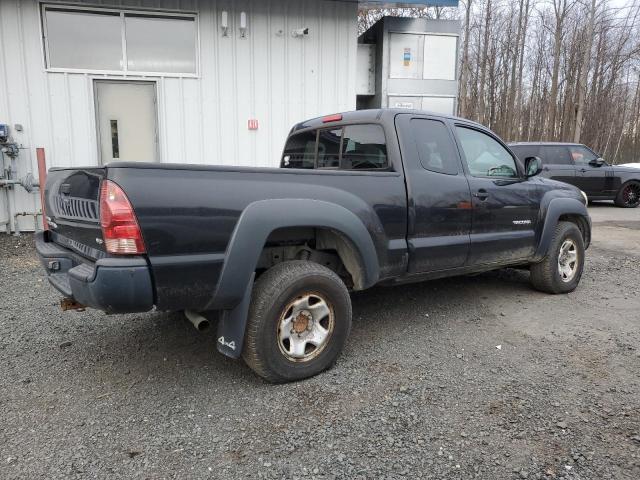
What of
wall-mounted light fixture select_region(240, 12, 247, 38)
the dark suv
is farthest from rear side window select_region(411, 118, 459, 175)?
the dark suv

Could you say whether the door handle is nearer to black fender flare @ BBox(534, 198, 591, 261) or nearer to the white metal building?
black fender flare @ BBox(534, 198, 591, 261)

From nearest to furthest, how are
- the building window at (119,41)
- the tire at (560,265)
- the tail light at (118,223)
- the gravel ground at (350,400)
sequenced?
the gravel ground at (350,400) → the tail light at (118,223) → the tire at (560,265) → the building window at (119,41)

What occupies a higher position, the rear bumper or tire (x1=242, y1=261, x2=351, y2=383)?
the rear bumper

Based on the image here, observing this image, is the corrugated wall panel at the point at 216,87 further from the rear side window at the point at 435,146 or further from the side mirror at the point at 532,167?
the rear side window at the point at 435,146

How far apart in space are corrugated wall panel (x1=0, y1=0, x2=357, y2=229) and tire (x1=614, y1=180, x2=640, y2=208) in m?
9.16

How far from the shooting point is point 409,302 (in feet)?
16.2

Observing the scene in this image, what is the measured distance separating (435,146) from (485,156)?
2.56ft

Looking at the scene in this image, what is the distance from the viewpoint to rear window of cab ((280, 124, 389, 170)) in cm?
390

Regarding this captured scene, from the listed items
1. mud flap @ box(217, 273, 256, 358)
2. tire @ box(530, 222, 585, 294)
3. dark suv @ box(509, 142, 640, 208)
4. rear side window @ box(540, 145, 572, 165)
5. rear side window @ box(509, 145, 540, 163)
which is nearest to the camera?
mud flap @ box(217, 273, 256, 358)

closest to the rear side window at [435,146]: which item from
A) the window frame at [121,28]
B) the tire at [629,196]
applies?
the window frame at [121,28]

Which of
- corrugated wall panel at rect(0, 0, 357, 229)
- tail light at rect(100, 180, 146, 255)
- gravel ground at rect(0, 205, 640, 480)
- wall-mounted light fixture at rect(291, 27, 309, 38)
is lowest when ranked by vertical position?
gravel ground at rect(0, 205, 640, 480)

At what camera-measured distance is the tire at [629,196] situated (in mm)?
13823

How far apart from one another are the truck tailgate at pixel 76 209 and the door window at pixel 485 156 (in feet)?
9.93

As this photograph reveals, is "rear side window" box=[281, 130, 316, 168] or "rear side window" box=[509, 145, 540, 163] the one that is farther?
"rear side window" box=[509, 145, 540, 163]
